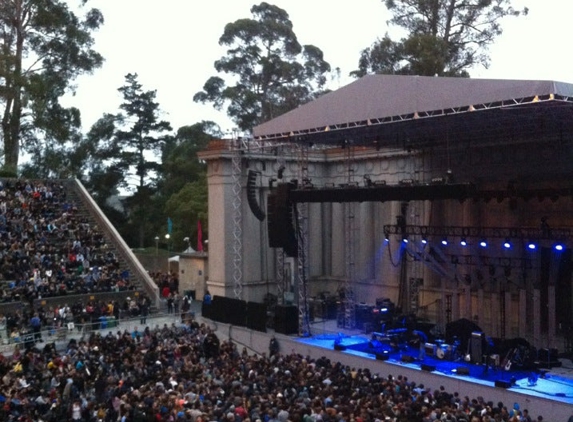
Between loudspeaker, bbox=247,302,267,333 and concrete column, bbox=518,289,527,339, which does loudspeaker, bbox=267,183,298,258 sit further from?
concrete column, bbox=518,289,527,339

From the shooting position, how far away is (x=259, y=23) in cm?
4750

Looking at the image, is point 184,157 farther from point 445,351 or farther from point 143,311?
point 445,351

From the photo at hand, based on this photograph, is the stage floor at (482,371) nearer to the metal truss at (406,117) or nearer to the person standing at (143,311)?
the person standing at (143,311)

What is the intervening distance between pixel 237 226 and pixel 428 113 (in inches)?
446

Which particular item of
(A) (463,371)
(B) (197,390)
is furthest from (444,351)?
(B) (197,390)

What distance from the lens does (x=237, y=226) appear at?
28250mm

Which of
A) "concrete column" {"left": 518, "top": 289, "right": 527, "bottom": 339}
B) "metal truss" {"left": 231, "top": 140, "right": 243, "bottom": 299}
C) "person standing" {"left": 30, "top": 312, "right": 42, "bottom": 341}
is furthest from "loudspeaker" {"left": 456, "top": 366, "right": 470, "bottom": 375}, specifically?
"person standing" {"left": 30, "top": 312, "right": 42, "bottom": 341}

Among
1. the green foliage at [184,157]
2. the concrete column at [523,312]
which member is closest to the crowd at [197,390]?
the concrete column at [523,312]

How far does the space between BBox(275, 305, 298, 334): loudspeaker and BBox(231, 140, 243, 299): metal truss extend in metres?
3.71

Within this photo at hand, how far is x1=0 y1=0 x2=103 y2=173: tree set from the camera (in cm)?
3703

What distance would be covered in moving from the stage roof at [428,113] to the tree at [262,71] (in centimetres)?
2215

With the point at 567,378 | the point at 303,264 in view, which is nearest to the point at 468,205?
the point at 303,264

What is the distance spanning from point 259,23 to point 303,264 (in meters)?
27.6

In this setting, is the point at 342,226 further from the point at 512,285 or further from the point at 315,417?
the point at 315,417
